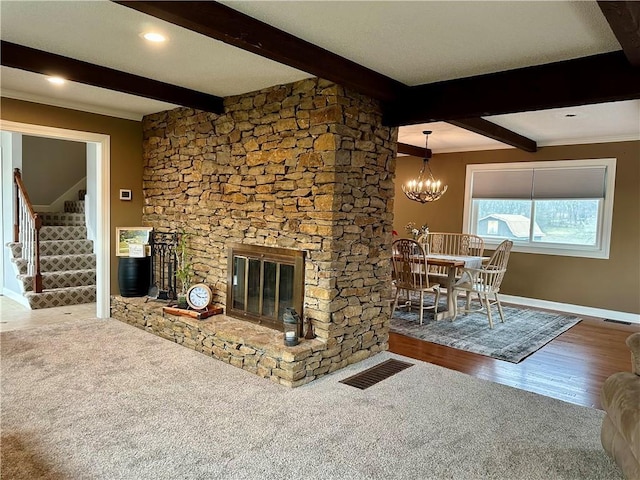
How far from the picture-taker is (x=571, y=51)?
8.78 feet

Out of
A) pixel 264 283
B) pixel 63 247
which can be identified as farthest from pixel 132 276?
pixel 63 247

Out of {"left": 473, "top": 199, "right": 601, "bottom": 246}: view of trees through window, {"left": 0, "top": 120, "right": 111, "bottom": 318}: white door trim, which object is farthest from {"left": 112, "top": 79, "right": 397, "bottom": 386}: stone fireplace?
{"left": 473, "top": 199, "right": 601, "bottom": 246}: view of trees through window

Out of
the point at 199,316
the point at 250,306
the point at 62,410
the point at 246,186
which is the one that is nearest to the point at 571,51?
the point at 246,186

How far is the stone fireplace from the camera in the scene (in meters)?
3.32

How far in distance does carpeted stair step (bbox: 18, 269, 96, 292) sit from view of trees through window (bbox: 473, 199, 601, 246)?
5763 millimetres

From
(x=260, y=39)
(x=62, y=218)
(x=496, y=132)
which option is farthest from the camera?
(x=62, y=218)

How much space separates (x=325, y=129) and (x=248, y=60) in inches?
28.9

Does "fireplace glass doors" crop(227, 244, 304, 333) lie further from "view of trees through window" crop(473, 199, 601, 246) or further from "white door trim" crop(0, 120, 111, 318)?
"view of trees through window" crop(473, 199, 601, 246)

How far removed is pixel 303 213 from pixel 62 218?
206 inches

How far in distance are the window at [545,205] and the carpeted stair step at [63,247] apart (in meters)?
5.80

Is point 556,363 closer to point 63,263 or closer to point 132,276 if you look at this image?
point 132,276

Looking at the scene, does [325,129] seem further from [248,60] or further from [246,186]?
[246,186]

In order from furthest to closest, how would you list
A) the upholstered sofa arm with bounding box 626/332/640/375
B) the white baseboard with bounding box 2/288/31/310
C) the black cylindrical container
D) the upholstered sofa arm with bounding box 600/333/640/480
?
the white baseboard with bounding box 2/288/31/310 → the black cylindrical container → the upholstered sofa arm with bounding box 626/332/640/375 → the upholstered sofa arm with bounding box 600/333/640/480

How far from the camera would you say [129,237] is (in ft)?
Answer: 16.0
